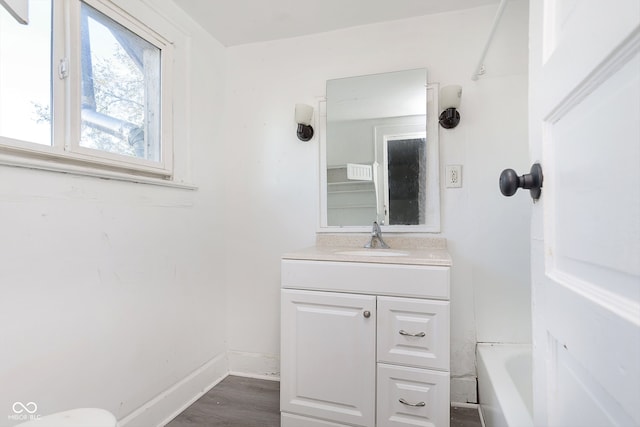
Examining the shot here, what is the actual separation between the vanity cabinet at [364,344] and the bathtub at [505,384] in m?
0.21

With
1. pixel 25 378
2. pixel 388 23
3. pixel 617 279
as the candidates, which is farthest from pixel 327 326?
pixel 388 23

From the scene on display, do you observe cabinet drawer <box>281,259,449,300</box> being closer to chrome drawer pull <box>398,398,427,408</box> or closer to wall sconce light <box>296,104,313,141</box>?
chrome drawer pull <box>398,398,427,408</box>

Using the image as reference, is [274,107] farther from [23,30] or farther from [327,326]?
[327,326]

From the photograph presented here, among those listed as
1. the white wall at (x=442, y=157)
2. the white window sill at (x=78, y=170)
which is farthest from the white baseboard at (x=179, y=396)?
the white window sill at (x=78, y=170)

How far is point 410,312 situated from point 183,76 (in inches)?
66.6

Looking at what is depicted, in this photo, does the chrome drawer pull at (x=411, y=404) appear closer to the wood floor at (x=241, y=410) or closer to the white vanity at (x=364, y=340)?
the white vanity at (x=364, y=340)

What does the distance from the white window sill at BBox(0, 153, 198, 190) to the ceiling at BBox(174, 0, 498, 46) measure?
0.98m

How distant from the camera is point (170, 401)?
158 centimetres

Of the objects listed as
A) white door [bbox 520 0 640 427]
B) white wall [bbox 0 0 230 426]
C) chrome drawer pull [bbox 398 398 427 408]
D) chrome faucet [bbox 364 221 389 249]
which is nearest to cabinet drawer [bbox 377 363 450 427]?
chrome drawer pull [bbox 398 398 427 408]

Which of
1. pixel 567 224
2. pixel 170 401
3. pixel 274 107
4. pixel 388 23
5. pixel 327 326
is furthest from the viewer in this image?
pixel 274 107

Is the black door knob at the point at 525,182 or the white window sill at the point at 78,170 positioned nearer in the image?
the black door knob at the point at 525,182

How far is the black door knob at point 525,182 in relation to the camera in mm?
532

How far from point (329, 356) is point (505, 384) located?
2.39 feet

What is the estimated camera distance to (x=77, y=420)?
734 millimetres
